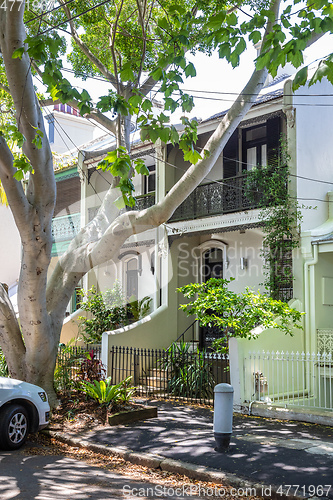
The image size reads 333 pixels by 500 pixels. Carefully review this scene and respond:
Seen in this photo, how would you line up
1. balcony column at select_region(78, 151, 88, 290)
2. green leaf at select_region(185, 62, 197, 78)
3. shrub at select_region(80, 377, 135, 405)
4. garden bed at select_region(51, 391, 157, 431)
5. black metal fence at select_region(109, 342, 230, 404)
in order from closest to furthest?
green leaf at select_region(185, 62, 197, 78) < garden bed at select_region(51, 391, 157, 431) < shrub at select_region(80, 377, 135, 405) < black metal fence at select_region(109, 342, 230, 404) < balcony column at select_region(78, 151, 88, 290)

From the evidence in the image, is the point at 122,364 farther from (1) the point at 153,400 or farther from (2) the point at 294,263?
(2) the point at 294,263

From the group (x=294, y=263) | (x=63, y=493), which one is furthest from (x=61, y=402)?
(x=294, y=263)

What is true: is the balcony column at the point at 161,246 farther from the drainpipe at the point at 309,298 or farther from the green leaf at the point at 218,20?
the green leaf at the point at 218,20

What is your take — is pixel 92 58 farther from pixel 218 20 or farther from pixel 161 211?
pixel 218 20

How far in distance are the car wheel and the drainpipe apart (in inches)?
293

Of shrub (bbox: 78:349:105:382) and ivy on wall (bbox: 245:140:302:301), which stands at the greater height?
ivy on wall (bbox: 245:140:302:301)

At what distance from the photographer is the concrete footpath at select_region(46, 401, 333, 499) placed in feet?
20.4

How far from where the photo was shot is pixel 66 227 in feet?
71.5

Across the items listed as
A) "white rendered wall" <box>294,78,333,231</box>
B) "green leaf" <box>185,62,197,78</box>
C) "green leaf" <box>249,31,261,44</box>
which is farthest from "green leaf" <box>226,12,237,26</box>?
"white rendered wall" <box>294,78,333,231</box>

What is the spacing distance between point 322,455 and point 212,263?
419 inches

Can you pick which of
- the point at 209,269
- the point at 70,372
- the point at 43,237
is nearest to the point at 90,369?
the point at 70,372

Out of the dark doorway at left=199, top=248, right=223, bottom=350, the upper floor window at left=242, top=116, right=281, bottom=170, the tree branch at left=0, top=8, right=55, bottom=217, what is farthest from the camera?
the dark doorway at left=199, top=248, right=223, bottom=350

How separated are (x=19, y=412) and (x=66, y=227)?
46.3 ft

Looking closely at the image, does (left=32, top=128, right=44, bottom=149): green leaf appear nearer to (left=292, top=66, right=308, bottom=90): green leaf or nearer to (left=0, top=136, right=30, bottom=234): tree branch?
(left=0, top=136, right=30, bottom=234): tree branch
